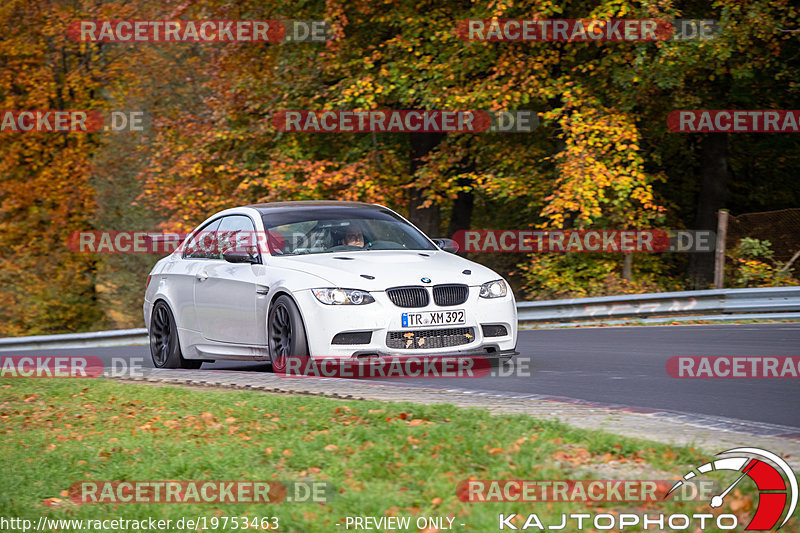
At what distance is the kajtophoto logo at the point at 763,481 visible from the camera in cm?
498

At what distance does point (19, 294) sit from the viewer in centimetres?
3762

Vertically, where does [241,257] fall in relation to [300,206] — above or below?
below

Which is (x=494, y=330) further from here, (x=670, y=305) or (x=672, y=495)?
(x=670, y=305)

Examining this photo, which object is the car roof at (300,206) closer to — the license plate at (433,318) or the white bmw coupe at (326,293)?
the white bmw coupe at (326,293)

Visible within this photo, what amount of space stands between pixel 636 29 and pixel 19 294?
23868 millimetres

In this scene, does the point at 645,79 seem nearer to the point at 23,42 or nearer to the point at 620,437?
the point at 620,437

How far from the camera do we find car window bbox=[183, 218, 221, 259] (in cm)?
1240

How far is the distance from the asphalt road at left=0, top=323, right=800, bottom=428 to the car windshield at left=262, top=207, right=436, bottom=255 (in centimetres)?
167

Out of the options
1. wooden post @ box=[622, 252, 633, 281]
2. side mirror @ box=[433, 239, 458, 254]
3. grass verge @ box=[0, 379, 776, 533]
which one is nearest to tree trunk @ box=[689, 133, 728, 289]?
wooden post @ box=[622, 252, 633, 281]

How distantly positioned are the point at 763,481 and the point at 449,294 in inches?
198

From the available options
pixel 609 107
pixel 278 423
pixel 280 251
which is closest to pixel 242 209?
pixel 280 251

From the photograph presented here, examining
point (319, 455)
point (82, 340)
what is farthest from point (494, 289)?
point (82, 340)

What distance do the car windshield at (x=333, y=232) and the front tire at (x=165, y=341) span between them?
1997mm

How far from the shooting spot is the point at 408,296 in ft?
33.1
